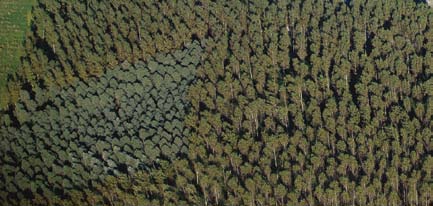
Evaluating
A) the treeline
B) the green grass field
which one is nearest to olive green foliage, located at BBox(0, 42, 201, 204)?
the treeline

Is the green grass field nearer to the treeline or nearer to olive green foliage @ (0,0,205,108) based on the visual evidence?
olive green foliage @ (0,0,205,108)

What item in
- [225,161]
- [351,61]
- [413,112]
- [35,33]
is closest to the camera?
[225,161]

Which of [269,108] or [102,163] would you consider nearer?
[102,163]

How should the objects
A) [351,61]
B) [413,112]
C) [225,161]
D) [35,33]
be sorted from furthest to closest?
[35,33]
[351,61]
[413,112]
[225,161]

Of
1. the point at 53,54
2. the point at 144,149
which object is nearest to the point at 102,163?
the point at 144,149

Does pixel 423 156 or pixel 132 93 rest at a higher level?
pixel 132 93

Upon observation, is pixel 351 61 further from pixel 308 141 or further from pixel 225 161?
pixel 225 161

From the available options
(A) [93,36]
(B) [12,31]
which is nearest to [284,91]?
(A) [93,36]
